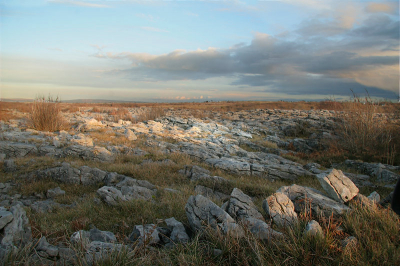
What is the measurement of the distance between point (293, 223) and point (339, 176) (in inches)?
67.3

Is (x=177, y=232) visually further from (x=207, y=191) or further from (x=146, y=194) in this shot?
(x=207, y=191)

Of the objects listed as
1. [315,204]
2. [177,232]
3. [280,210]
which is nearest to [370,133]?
[315,204]

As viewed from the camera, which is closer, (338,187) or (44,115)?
(338,187)

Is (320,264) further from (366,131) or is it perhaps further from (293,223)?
(366,131)

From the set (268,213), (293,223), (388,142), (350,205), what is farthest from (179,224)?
(388,142)

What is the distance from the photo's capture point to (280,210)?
3.51 meters

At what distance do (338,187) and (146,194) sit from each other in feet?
12.6

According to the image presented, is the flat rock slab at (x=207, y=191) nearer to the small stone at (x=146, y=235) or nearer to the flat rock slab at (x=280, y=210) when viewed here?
the flat rock slab at (x=280, y=210)

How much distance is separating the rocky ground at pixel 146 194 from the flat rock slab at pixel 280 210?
0.05 ft

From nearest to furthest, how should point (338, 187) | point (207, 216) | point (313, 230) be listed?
point (313, 230)
point (207, 216)
point (338, 187)

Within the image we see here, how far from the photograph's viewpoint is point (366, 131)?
34.7 ft

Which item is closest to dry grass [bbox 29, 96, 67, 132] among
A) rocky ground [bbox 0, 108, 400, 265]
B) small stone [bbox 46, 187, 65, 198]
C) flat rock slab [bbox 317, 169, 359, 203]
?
rocky ground [bbox 0, 108, 400, 265]

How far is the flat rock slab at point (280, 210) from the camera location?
331 centimetres

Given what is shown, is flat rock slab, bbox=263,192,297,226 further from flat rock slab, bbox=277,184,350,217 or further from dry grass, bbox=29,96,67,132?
dry grass, bbox=29,96,67,132
